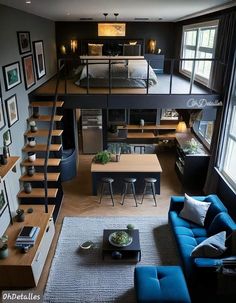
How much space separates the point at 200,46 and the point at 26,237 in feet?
20.6

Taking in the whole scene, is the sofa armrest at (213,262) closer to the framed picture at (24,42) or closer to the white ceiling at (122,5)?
the white ceiling at (122,5)

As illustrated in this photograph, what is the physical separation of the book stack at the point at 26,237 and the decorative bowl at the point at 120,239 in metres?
1.21

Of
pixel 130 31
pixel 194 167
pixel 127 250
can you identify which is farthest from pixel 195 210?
pixel 130 31

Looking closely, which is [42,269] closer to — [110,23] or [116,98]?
[116,98]

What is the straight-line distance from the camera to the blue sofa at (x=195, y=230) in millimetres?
3770

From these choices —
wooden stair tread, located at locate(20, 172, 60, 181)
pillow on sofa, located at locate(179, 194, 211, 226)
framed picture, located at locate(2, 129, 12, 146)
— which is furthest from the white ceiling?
pillow on sofa, located at locate(179, 194, 211, 226)

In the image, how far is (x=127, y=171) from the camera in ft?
19.9

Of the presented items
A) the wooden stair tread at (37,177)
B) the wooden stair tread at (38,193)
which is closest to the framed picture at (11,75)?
the wooden stair tread at (37,177)

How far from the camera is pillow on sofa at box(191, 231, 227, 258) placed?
3.79 metres

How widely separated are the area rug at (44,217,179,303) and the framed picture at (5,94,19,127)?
7.18ft

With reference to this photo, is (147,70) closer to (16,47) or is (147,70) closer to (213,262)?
(16,47)

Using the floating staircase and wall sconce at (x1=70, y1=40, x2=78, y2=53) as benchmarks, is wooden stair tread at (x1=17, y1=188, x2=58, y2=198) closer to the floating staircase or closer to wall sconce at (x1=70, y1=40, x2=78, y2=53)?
the floating staircase

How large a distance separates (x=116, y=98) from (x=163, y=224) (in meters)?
2.83

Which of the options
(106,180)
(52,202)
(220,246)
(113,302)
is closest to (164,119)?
(106,180)
